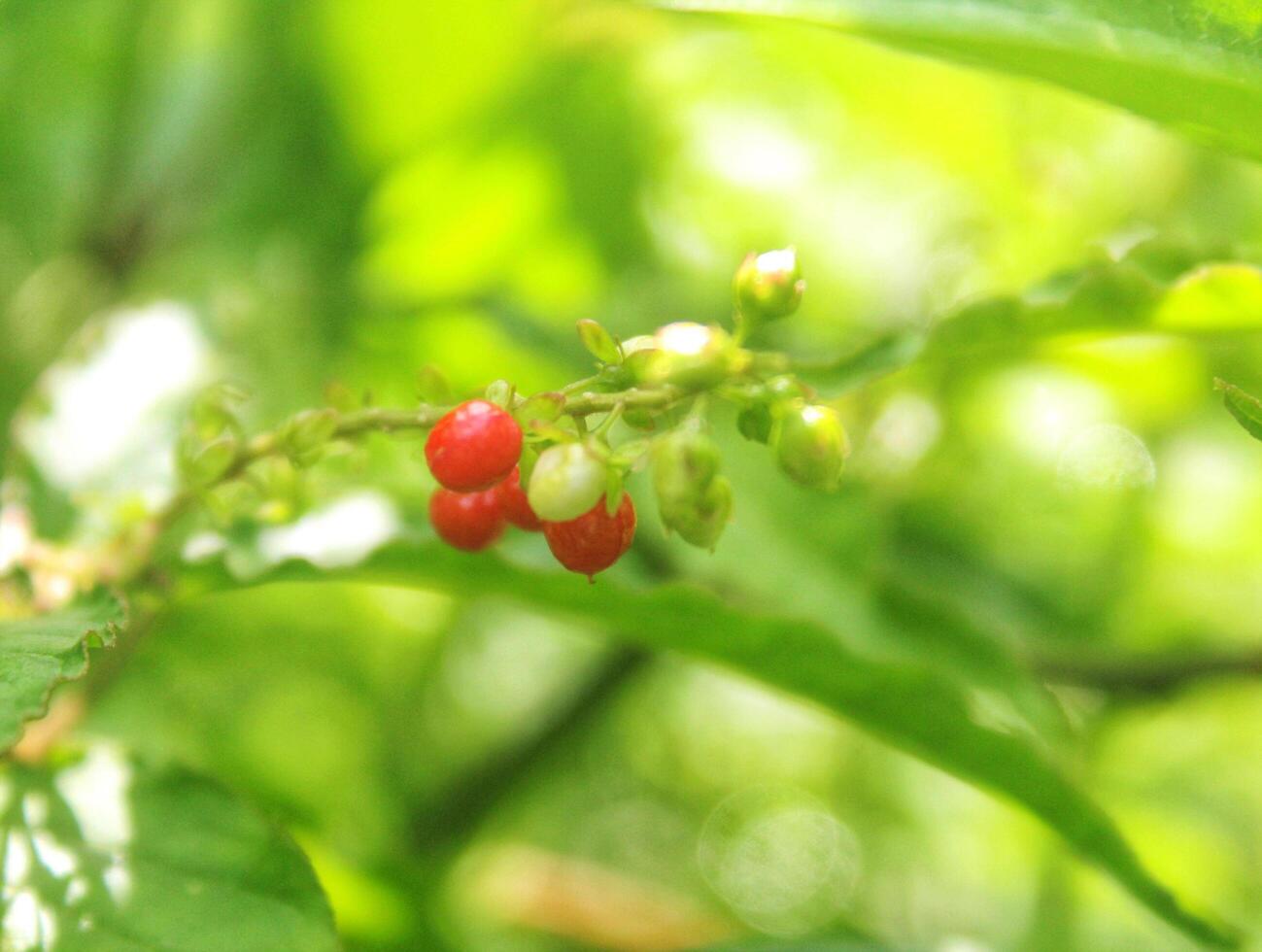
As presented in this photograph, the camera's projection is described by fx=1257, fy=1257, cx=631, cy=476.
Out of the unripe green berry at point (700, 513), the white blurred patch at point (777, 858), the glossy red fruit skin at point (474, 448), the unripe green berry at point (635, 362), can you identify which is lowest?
the white blurred patch at point (777, 858)

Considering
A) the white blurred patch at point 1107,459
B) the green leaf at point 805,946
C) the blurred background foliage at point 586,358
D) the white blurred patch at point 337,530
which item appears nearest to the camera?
the white blurred patch at point 337,530

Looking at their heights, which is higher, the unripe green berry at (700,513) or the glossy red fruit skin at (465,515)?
the unripe green berry at (700,513)

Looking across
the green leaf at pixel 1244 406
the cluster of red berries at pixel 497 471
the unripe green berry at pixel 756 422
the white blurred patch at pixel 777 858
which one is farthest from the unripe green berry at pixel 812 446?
the white blurred patch at pixel 777 858

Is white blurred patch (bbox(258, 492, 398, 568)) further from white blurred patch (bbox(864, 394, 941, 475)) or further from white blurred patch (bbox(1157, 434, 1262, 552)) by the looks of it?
white blurred patch (bbox(1157, 434, 1262, 552))

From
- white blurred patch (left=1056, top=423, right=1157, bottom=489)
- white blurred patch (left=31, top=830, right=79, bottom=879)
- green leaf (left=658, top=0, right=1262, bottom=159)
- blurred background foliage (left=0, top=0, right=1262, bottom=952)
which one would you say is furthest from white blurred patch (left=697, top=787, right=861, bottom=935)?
green leaf (left=658, top=0, right=1262, bottom=159)

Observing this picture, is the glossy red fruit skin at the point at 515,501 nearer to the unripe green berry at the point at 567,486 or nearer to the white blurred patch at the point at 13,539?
the unripe green berry at the point at 567,486

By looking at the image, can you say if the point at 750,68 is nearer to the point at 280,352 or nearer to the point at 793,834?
the point at 280,352
